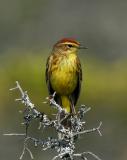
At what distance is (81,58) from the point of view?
Answer: 24953 mm

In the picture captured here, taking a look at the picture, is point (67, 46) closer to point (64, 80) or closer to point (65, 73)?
point (65, 73)

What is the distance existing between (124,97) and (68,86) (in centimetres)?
1194

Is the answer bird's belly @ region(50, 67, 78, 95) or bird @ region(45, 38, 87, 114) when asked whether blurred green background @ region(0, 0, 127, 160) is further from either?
bird's belly @ region(50, 67, 78, 95)

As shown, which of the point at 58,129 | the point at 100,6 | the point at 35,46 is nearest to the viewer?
the point at 58,129

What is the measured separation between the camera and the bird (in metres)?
10.4

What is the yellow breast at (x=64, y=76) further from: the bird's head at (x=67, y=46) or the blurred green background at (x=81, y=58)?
the blurred green background at (x=81, y=58)

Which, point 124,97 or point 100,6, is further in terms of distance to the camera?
point 100,6

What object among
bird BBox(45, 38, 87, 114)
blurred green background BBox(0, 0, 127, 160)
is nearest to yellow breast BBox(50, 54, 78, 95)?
bird BBox(45, 38, 87, 114)

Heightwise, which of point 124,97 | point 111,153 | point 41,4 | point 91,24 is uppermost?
point 41,4

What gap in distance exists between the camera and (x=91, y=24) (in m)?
34.1

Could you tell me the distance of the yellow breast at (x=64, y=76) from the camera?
1041cm

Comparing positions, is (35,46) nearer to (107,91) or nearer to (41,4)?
(107,91)

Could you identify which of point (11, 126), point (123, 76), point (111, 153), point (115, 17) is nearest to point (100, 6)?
point (115, 17)

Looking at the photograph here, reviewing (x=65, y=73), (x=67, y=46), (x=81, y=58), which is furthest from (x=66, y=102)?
(x=81, y=58)
